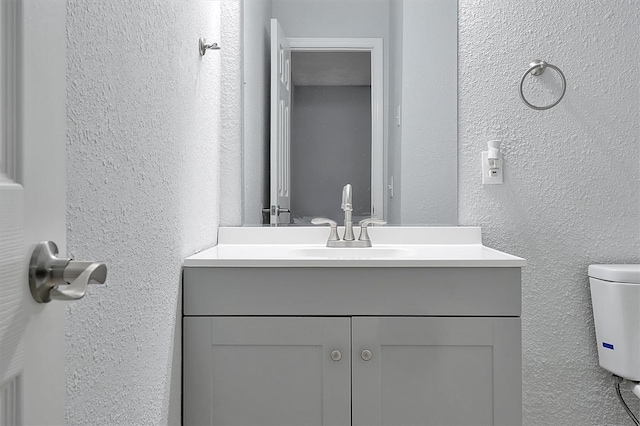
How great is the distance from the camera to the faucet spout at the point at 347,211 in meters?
1.69

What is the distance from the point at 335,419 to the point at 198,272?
19.8 inches

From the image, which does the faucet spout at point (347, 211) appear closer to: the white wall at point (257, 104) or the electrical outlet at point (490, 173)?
the white wall at point (257, 104)

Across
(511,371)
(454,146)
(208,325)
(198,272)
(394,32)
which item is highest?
(394,32)

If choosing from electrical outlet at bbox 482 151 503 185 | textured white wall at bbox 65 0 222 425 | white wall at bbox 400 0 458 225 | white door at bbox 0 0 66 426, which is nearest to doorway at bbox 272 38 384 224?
white wall at bbox 400 0 458 225

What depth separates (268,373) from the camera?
4.12 feet

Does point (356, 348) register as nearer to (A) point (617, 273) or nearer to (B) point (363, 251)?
(B) point (363, 251)

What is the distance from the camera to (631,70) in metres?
1.74

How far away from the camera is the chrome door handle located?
1.47 ft

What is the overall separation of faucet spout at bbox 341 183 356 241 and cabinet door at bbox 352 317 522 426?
0.51 meters

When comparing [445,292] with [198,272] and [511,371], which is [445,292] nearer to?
[511,371]

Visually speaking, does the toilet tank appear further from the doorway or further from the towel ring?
the doorway

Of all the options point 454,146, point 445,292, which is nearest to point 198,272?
point 445,292

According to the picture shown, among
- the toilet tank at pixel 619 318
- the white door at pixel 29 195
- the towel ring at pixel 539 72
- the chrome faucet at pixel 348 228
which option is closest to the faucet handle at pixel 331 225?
the chrome faucet at pixel 348 228

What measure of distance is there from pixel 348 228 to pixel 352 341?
522 millimetres
